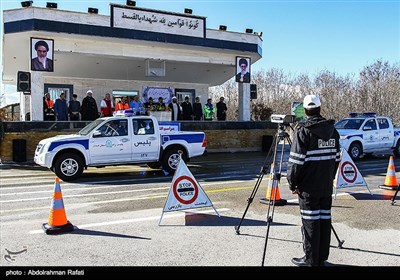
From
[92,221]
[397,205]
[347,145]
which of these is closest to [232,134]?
[347,145]

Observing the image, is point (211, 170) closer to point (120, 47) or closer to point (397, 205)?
point (397, 205)

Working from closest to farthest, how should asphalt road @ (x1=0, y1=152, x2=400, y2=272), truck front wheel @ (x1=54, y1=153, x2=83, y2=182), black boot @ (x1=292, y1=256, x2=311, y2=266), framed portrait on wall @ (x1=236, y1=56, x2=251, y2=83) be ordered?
black boot @ (x1=292, y1=256, x2=311, y2=266)
asphalt road @ (x1=0, y1=152, x2=400, y2=272)
truck front wheel @ (x1=54, y1=153, x2=83, y2=182)
framed portrait on wall @ (x1=236, y1=56, x2=251, y2=83)

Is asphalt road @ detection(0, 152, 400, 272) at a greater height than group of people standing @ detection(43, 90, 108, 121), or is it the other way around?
group of people standing @ detection(43, 90, 108, 121)

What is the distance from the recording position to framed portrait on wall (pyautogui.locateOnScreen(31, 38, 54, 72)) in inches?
659

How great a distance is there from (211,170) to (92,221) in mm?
7597

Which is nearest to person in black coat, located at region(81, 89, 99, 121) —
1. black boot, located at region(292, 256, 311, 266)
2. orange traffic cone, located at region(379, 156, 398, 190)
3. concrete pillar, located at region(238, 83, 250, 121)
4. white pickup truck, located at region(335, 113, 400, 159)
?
concrete pillar, located at region(238, 83, 250, 121)

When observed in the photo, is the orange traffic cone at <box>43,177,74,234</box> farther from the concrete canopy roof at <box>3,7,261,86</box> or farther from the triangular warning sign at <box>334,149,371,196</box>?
the concrete canopy roof at <box>3,7,261,86</box>

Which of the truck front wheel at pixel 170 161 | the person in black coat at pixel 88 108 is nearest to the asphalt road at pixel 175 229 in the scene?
the truck front wheel at pixel 170 161

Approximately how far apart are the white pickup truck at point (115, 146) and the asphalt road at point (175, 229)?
0.97 metres

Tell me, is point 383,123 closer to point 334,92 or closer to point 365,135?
point 365,135

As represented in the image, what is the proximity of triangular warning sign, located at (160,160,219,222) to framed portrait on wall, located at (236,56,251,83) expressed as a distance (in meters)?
15.8

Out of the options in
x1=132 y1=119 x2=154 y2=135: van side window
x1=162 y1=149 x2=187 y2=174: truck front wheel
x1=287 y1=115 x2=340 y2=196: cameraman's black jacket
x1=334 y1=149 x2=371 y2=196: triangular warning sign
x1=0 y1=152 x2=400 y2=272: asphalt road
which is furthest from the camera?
x1=162 y1=149 x2=187 y2=174: truck front wheel

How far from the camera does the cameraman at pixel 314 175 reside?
4.23m

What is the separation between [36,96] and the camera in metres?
17.0
